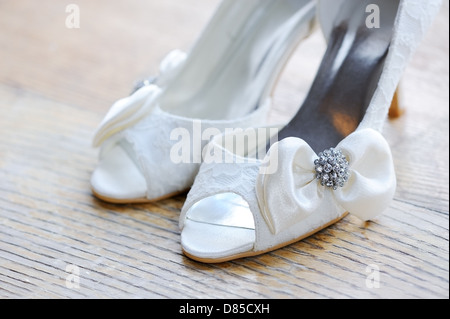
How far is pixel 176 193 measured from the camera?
1.03 m

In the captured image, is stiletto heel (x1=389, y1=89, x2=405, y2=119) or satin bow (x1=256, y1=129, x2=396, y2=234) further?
stiletto heel (x1=389, y1=89, x2=405, y2=119)

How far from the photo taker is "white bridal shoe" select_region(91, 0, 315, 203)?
994mm

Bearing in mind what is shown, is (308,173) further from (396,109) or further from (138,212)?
(396,109)

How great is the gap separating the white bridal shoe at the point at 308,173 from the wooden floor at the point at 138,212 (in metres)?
0.05

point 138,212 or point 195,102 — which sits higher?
point 195,102

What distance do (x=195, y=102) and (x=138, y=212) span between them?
267 millimetres

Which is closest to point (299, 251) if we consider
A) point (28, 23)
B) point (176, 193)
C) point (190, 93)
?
point (176, 193)

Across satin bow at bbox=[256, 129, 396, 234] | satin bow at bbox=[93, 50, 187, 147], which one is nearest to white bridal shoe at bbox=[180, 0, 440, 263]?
satin bow at bbox=[256, 129, 396, 234]

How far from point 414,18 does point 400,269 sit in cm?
39

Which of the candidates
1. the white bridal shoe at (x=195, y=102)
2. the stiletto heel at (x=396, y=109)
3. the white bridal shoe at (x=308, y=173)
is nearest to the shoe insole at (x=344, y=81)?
the white bridal shoe at (x=308, y=173)

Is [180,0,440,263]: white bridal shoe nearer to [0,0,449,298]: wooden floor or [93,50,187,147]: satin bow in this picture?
[0,0,449,298]: wooden floor

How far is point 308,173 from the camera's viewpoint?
0.85 meters

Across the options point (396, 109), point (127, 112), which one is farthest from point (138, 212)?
point (396, 109)

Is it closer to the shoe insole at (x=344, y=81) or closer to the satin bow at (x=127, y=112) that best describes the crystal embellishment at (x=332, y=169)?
the shoe insole at (x=344, y=81)
